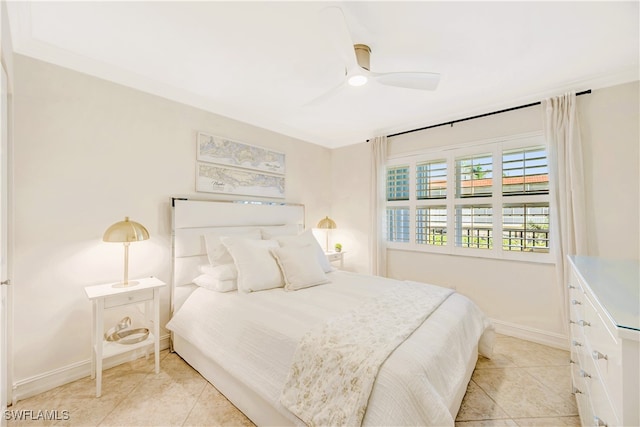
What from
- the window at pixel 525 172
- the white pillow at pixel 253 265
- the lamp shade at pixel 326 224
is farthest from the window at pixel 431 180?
the white pillow at pixel 253 265

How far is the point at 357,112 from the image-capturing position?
3332mm

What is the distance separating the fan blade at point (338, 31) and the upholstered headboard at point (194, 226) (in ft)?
6.31

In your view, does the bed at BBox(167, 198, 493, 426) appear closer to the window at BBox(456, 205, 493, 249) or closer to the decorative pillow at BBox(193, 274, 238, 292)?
the decorative pillow at BBox(193, 274, 238, 292)

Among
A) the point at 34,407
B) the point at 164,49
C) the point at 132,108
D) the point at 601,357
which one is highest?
the point at 164,49

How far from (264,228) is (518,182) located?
2824 millimetres

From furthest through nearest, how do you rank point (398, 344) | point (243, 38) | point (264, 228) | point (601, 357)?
point (264, 228), point (243, 38), point (398, 344), point (601, 357)

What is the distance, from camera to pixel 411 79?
1.99m

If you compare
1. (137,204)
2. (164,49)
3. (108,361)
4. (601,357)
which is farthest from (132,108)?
(601,357)

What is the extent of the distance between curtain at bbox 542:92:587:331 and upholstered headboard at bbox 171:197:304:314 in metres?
2.97

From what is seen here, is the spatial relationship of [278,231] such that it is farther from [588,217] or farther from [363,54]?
[588,217]

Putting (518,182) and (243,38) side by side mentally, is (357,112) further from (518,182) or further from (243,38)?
(518,182)

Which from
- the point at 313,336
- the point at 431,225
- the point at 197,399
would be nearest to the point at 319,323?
the point at 313,336

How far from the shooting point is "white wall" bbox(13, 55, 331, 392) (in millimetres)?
1935

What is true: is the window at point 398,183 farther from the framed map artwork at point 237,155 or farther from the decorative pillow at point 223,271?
the decorative pillow at point 223,271
